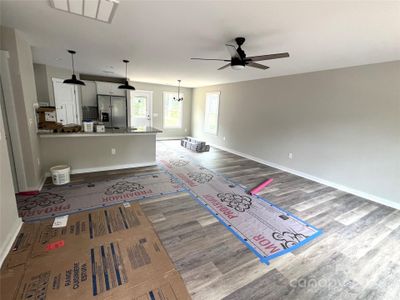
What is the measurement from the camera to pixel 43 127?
11.9 ft

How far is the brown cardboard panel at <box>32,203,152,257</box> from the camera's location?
204cm

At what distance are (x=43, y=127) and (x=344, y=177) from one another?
615 cm

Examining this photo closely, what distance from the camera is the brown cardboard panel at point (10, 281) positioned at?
1.50 metres

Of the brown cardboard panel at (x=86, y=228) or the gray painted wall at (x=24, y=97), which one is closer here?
the brown cardboard panel at (x=86, y=228)

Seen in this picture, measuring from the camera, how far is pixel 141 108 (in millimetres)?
8000

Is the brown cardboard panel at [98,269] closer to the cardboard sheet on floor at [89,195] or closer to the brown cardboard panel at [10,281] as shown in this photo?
the brown cardboard panel at [10,281]

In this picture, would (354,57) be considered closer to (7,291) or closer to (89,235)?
(89,235)

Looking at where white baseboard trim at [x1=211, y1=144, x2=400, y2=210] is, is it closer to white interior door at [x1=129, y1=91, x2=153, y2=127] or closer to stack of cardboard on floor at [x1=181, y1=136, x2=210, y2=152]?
stack of cardboard on floor at [x1=181, y1=136, x2=210, y2=152]

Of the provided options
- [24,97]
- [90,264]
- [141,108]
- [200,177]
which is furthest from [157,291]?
[141,108]

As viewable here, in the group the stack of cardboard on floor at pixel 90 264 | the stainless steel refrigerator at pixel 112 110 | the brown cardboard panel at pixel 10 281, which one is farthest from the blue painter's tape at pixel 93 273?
the stainless steel refrigerator at pixel 112 110

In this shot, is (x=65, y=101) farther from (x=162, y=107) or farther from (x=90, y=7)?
(x=90, y=7)

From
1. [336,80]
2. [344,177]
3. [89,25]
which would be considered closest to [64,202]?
[89,25]

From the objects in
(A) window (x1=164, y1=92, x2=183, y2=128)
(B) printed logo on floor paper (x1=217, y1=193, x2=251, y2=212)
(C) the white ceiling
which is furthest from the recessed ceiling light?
(A) window (x1=164, y1=92, x2=183, y2=128)

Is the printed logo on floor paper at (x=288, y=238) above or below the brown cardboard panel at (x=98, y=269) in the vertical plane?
above
